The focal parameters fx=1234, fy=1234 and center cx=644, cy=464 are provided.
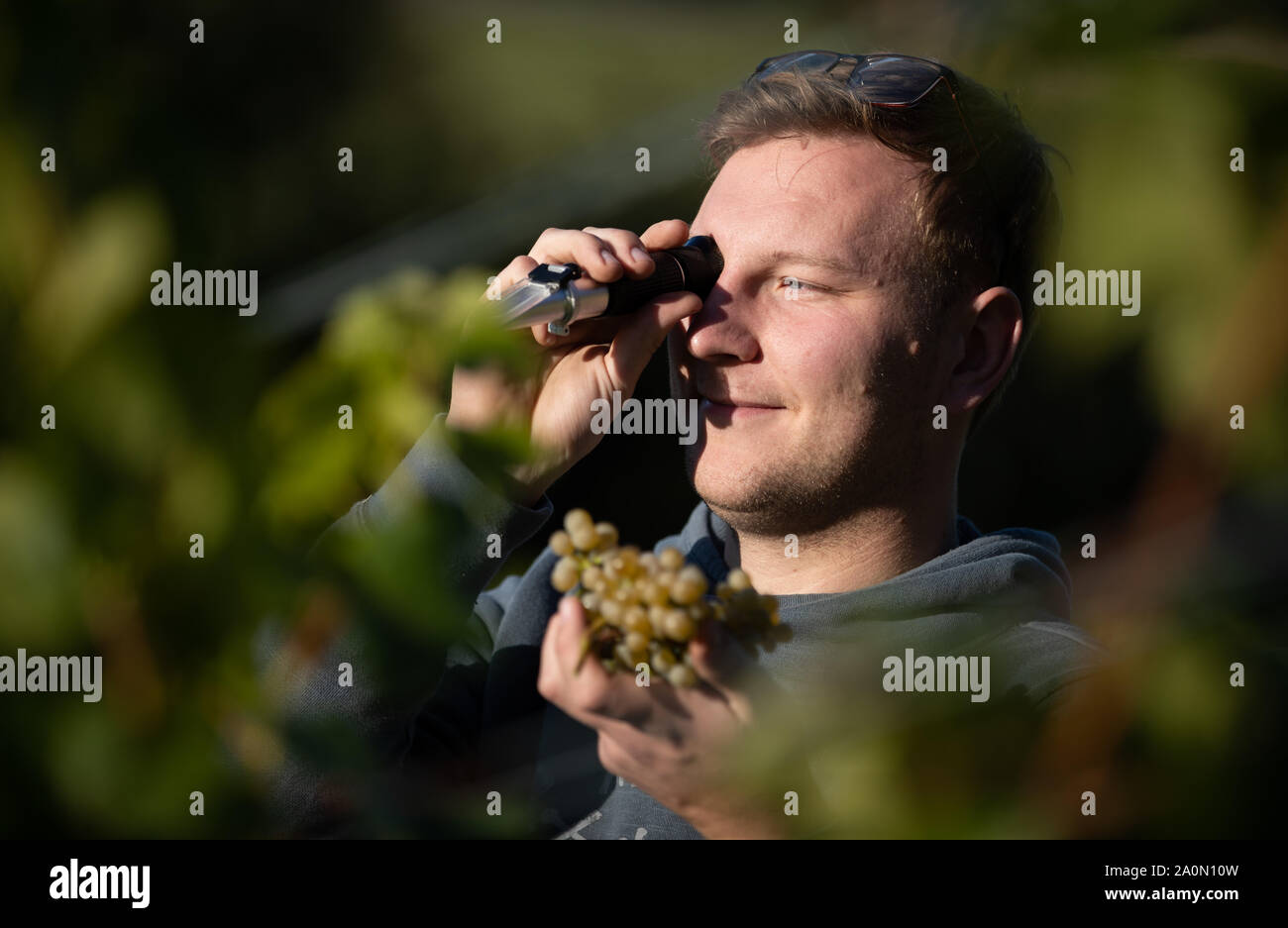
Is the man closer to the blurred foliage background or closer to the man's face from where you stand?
the man's face

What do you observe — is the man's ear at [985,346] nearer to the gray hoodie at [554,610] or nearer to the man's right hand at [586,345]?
the gray hoodie at [554,610]

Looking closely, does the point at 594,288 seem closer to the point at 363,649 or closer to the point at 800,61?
the point at 800,61

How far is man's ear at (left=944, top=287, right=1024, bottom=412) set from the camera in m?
1.39

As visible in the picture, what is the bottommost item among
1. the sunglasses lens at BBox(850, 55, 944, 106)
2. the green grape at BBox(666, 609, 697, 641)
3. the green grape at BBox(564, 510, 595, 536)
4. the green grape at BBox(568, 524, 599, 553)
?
A: the green grape at BBox(666, 609, 697, 641)

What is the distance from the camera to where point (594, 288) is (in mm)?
1161

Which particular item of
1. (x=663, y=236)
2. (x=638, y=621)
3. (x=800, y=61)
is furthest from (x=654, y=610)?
(x=800, y=61)

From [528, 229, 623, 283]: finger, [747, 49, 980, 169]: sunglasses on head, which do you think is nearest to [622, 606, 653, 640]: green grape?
[528, 229, 623, 283]: finger

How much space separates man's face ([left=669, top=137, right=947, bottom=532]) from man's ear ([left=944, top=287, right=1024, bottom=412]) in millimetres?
87

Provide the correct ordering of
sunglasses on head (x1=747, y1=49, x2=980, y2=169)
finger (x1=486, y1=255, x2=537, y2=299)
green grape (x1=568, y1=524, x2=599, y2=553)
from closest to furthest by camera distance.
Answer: green grape (x1=568, y1=524, x2=599, y2=553) → finger (x1=486, y1=255, x2=537, y2=299) → sunglasses on head (x1=747, y1=49, x2=980, y2=169)

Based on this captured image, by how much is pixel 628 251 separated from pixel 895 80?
0.39 metres

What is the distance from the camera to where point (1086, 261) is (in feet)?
1.34
